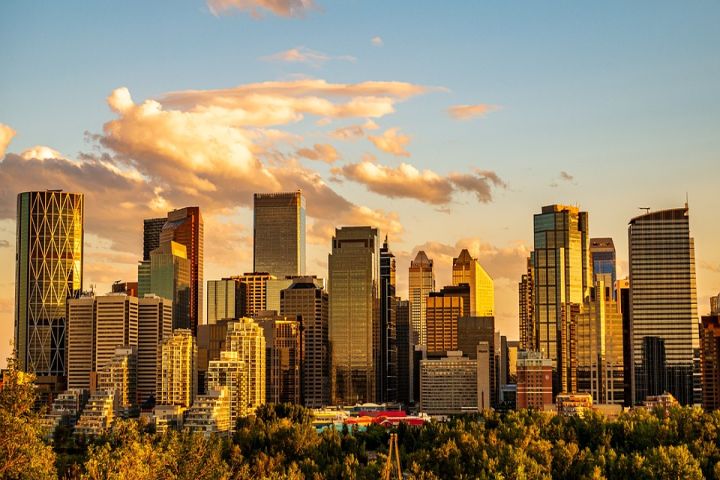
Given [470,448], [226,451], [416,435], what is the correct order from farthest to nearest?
[416,435] < [226,451] < [470,448]

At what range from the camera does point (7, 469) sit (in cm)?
5844

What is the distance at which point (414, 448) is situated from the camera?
343ft

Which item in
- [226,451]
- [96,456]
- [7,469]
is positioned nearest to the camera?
[7,469]

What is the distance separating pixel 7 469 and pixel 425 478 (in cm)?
2716

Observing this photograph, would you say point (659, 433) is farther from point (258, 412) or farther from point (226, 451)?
point (258, 412)

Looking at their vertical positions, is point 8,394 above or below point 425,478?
above

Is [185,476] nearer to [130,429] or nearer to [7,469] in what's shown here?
[130,429]

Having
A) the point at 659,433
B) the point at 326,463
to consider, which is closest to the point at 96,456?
the point at 326,463

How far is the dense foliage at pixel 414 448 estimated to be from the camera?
61.2m

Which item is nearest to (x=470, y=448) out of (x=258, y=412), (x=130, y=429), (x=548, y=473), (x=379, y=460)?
(x=379, y=460)

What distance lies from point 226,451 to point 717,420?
39504mm

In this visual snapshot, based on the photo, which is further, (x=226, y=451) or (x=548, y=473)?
(x=226, y=451)

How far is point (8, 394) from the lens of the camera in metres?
59.8

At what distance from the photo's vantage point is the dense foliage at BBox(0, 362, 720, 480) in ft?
201
